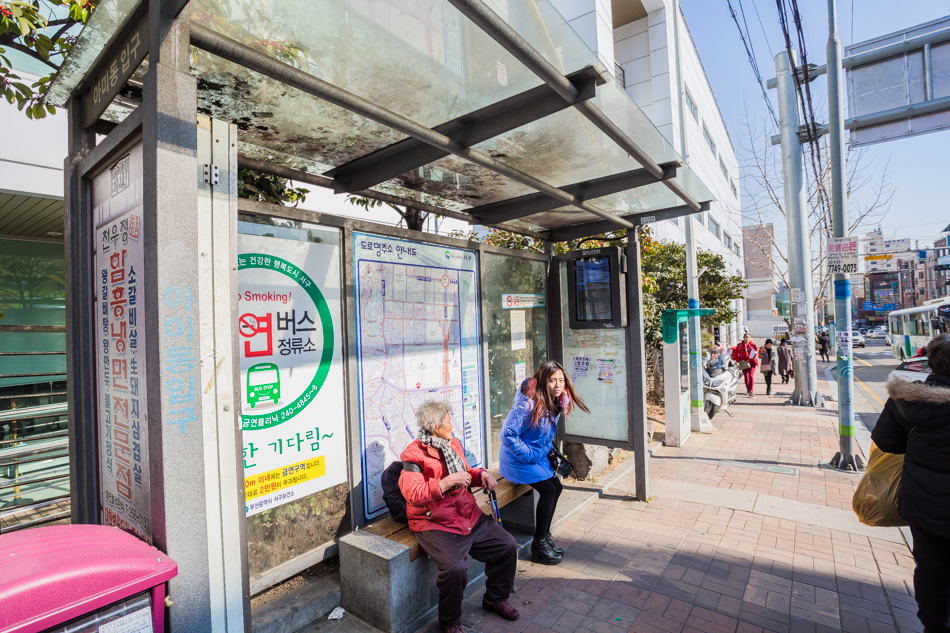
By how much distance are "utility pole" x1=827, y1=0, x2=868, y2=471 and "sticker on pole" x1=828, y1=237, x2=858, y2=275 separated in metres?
0.06

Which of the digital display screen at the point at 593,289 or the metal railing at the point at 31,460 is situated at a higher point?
the digital display screen at the point at 593,289

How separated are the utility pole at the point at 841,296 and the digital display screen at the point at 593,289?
310 centimetres

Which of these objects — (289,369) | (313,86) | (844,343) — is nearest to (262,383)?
(289,369)

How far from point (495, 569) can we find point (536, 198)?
3.08 m

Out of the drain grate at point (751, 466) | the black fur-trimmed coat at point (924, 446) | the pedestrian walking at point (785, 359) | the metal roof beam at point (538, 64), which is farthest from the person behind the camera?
the pedestrian walking at point (785, 359)

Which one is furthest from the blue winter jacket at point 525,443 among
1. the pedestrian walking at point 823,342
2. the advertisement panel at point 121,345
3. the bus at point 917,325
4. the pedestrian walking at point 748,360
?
the pedestrian walking at point 823,342

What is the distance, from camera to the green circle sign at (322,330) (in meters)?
2.90

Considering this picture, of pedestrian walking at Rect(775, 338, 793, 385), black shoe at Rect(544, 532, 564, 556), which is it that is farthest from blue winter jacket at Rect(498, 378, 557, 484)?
pedestrian walking at Rect(775, 338, 793, 385)

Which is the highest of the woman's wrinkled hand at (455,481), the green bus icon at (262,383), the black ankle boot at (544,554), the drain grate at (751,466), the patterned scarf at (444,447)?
the green bus icon at (262,383)

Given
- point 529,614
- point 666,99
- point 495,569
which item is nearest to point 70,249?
point 495,569

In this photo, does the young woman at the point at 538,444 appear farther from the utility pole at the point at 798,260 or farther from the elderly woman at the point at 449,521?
the utility pole at the point at 798,260

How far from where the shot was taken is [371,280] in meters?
3.65

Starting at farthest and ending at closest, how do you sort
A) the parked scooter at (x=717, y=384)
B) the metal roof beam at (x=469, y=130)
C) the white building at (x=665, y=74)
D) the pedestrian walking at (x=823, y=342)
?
the pedestrian walking at (x=823, y=342)
the white building at (x=665, y=74)
the parked scooter at (x=717, y=384)
the metal roof beam at (x=469, y=130)

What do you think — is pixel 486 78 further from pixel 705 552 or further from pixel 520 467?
pixel 705 552
